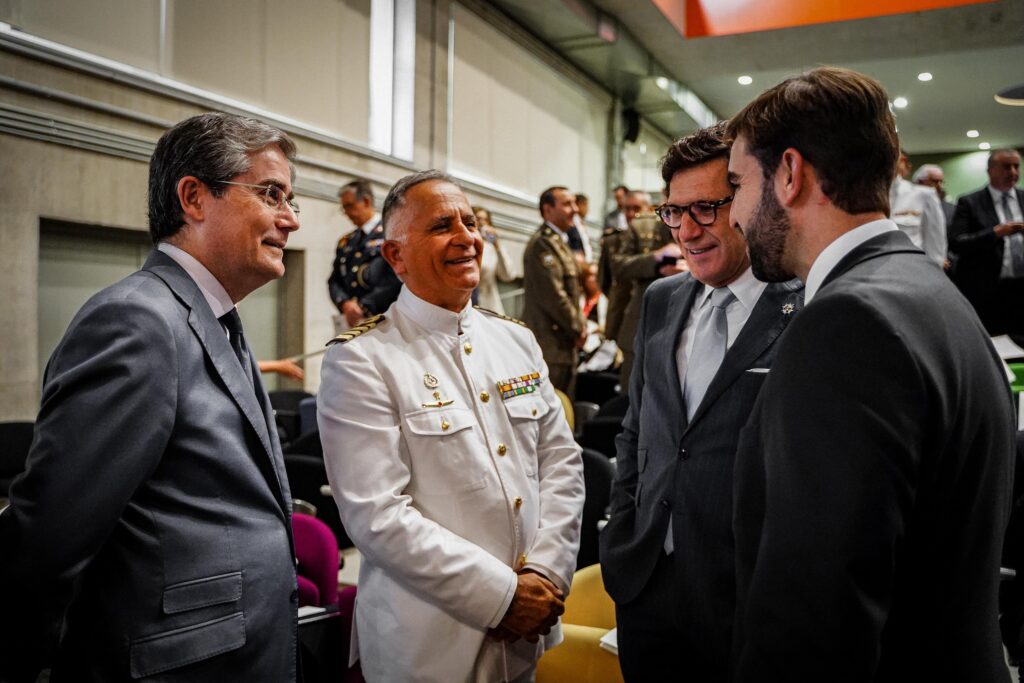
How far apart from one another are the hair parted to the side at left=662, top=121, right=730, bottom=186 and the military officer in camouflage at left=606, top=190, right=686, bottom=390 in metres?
2.48

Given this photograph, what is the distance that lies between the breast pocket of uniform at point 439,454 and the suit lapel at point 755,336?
0.50 m

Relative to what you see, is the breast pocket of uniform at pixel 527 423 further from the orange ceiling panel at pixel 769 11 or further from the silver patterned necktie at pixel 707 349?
the orange ceiling panel at pixel 769 11

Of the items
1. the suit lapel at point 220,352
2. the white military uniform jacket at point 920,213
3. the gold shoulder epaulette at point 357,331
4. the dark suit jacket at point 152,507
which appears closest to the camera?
the dark suit jacket at point 152,507

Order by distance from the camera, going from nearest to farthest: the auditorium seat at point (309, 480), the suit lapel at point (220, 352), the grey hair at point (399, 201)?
the suit lapel at point (220, 352) < the grey hair at point (399, 201) < the auditorium seat at point (309, 480)

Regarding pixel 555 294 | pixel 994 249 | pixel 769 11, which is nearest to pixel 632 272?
pixel 555 294

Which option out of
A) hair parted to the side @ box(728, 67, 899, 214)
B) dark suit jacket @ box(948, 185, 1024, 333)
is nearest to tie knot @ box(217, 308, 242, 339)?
hair parted to the side @ box(728, 67, 899, 214)

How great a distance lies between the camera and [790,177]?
1107mm

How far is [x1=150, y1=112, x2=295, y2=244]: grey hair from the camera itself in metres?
1.57

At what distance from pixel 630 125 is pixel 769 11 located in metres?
3.63

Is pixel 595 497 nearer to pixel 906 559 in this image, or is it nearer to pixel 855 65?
pixel 906 559

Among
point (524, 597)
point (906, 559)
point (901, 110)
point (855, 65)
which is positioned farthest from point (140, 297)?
point (901, 110)

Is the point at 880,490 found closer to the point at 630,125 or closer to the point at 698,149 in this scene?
the point at 698,149

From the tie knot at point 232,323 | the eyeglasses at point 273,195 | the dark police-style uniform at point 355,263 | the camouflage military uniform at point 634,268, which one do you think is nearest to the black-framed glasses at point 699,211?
the eyeglasses at point 273,195

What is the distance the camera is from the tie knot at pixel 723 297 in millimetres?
1707
